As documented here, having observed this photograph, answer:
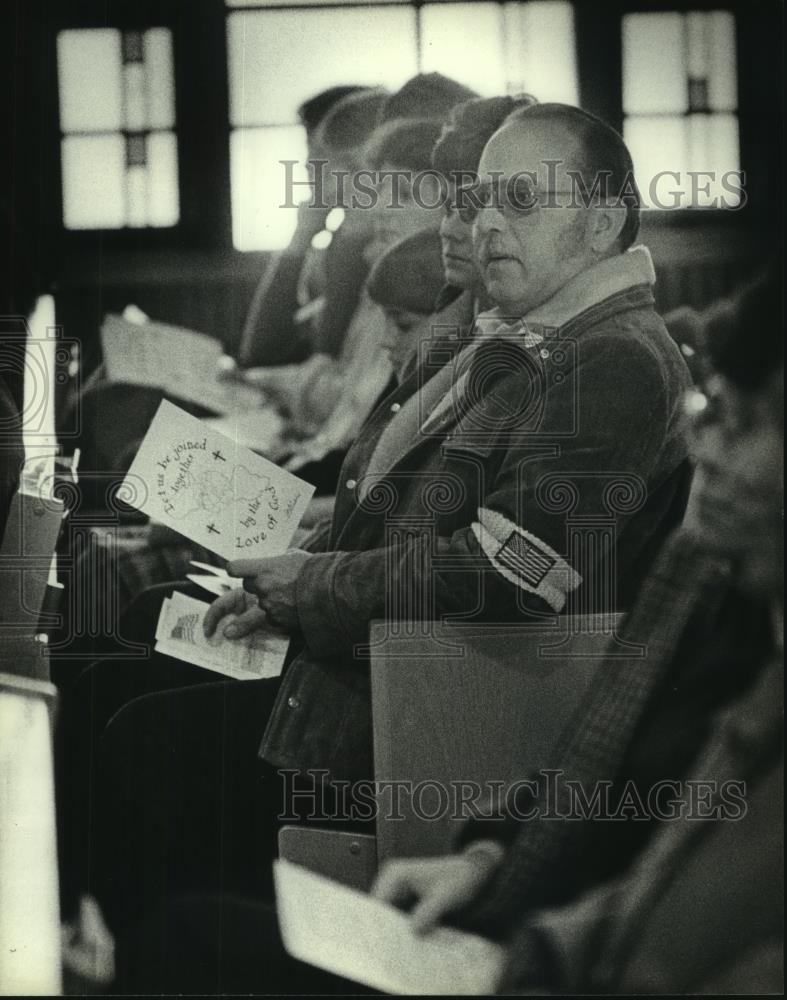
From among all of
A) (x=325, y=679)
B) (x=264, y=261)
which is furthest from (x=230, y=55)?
(x=325, y=679)

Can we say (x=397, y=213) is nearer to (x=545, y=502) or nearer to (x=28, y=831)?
(x=545, y=502)

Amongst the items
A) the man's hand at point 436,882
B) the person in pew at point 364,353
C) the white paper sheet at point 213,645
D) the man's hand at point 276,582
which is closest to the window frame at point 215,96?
the person in pew at point 364,353

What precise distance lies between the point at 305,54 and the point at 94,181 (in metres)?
0.67

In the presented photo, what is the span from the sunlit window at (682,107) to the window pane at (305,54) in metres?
0.61

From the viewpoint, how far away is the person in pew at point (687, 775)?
11.4ft

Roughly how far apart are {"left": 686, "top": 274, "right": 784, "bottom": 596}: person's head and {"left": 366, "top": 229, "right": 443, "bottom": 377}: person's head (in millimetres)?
737

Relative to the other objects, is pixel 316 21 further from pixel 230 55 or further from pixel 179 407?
pixel 179 407

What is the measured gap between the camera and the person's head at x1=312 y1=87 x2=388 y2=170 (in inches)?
146

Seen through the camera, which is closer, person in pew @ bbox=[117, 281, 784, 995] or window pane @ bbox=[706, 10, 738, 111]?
person in pew @ bbox=[117, 281, 784, 995]

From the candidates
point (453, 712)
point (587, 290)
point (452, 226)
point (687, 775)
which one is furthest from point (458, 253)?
point (687, 775)

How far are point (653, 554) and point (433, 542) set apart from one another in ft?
1.85

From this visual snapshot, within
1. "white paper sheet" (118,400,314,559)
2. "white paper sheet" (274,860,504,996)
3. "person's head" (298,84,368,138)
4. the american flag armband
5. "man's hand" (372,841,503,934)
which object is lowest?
"white paper sheet" (274,860,504,996)

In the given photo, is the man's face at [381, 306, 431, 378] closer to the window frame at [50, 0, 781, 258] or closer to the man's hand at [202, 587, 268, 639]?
the window frame at [50, 0, 781, 258]

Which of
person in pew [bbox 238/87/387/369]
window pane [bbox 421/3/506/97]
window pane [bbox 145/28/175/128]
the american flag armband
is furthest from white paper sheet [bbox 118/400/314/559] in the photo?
window pane [bbox 421/3/506/97]
